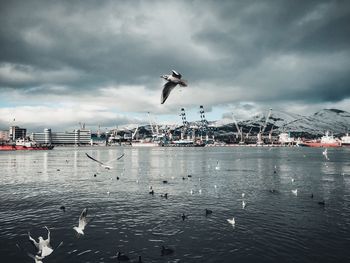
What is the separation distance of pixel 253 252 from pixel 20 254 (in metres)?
16.6

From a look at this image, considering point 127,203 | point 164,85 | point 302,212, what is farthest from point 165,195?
point 164,85

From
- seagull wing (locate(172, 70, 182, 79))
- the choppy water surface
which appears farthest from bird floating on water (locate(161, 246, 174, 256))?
seagull wing (locate(172, 70, 182, 79))

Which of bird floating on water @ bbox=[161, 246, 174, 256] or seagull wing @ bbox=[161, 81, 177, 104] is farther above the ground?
seagull wing @ bbox=[161, 81, 177, 104]

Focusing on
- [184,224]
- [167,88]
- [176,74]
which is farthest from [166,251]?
[176,74]

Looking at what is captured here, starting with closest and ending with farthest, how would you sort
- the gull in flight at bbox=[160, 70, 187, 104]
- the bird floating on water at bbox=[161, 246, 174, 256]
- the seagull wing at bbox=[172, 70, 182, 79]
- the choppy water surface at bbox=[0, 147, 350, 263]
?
the seagull wing at bbox=[172, 70, 182, 79] < the gull in flight at bbox=[160, 70, 187, 104] < the bird floating on water at bbox=[161, 246, 174, 256] < the choppy water surface at bbox=[0, 147, 350, 263]

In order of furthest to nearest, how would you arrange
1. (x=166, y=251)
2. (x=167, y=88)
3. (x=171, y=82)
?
(x=166, y=251)
(x=171, y=82)
(x=167, y=88)

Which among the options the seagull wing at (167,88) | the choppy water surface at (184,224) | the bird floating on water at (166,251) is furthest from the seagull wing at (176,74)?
the bird floating on water at (166,251)

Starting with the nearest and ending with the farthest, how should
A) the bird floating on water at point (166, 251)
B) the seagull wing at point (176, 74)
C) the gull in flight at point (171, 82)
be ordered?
1. the seagull wing at point (176, 74)
2. the gull in flight at point (171, 82)
3. the bird floating on water at point (166, 251)

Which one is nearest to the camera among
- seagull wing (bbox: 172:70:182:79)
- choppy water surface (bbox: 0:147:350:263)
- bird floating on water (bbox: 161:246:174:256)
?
seagull wing (bbox: 172:70:182:79)

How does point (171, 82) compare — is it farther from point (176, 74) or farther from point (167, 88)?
point (176, 74)

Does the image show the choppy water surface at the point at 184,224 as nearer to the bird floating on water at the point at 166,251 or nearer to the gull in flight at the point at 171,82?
the bird floating on water at the point at 166,251

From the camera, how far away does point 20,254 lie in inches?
873

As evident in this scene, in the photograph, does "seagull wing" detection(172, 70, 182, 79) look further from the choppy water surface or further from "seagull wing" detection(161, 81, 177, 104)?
the choppy water surface

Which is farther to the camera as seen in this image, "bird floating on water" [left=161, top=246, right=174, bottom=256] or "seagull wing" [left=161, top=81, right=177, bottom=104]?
"bird floating on water" [left=161, top=246, right=174, bottom=256]
